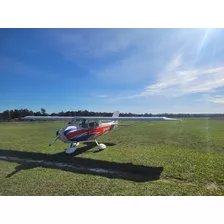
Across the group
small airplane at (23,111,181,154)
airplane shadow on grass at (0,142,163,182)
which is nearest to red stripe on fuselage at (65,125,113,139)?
small airplane at (23,111,181,154)

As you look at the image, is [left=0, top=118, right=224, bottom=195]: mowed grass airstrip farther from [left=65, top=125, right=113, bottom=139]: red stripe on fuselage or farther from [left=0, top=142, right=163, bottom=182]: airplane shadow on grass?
[left=65, top=125, right=113, bottom=139]: red stripe on fuselage

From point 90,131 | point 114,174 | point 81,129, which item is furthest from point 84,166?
point 90,131

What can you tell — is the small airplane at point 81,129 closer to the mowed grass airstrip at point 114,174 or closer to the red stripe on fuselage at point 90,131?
the red stripe on fuselage at point 90,131

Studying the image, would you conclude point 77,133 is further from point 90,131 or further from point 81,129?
point 90,131

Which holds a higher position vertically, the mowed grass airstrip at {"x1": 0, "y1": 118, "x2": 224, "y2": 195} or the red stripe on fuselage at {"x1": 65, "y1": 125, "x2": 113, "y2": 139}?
the red stripe on fuselage at {"x1": 65, "y1": 125, "x2": 113, "y2": 139}

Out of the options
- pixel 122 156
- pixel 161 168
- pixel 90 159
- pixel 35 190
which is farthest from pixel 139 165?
pixel 35 190

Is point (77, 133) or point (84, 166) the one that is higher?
point (77, 133)

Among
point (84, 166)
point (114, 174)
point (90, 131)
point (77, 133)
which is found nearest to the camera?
point (114, 174)
